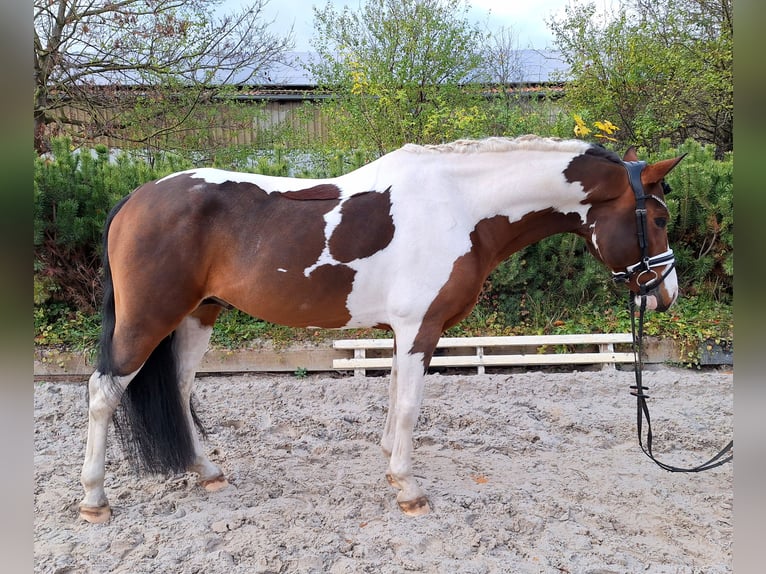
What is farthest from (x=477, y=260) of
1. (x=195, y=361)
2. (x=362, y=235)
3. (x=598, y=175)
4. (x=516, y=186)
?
(x=195, y=361)

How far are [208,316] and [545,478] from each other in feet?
7.57

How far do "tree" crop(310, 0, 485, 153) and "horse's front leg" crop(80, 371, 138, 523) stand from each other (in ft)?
16.9

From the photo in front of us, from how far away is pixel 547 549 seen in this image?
2.36 meters

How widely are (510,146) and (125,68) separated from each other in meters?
7.49

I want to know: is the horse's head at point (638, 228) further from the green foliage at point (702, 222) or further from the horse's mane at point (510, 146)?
the green foliage at point (702, 222)

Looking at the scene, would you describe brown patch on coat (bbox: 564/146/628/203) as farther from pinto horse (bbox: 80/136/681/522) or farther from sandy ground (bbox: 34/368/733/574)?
sandy ground (bbox: 34/368/733/574)

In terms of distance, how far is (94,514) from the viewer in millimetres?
2648

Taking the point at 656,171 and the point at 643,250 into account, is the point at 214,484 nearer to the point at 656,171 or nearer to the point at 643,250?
the point at 643,250

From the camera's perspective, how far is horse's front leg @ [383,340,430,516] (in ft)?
8.76

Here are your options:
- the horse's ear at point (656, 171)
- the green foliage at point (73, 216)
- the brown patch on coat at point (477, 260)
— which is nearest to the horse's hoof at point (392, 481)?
the brown patch on coat at point (477, 260)

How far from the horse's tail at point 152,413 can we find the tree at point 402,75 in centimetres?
478

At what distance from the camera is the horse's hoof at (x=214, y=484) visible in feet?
9.78

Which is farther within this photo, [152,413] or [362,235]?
[152,413]
